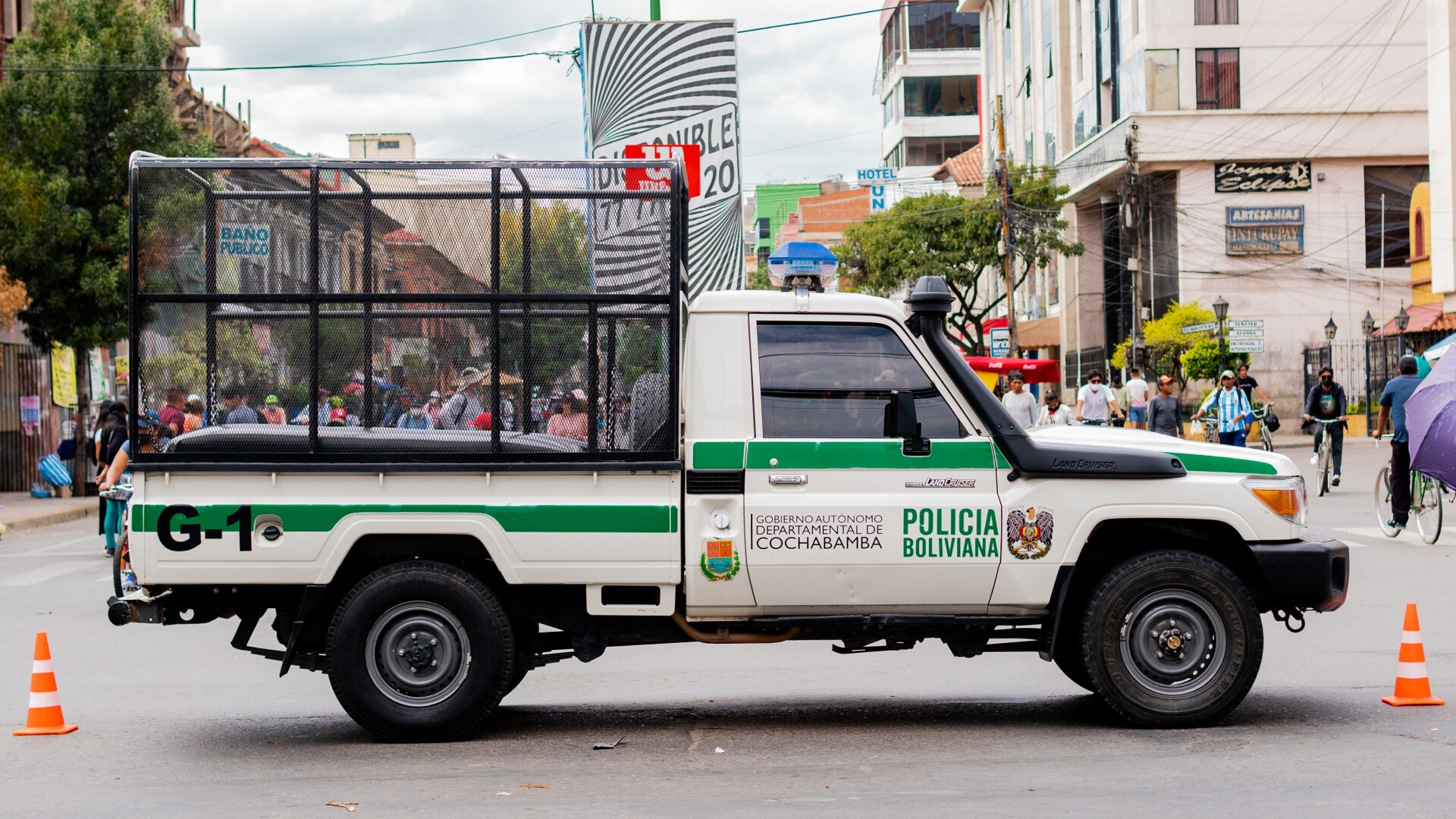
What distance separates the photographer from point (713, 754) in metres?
6.87

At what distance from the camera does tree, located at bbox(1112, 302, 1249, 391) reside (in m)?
41.0

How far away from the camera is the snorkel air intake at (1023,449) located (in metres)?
7.05

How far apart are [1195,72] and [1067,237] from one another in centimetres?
990

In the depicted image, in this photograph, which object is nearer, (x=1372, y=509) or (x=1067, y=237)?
(x=1372, y=509)

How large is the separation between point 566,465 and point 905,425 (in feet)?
5.25

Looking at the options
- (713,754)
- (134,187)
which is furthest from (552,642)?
(134,187)

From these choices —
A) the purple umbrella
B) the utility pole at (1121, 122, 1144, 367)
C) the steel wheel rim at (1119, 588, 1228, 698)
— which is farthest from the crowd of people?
the utility pole at (1121, 122, 1144, 367)

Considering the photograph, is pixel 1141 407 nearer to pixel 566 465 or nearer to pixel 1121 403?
pixel 1121 403

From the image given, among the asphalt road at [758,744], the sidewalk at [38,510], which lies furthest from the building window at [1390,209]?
the asphalt road at [758,744]

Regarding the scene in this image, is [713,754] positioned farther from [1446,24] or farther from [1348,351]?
[1348,351]

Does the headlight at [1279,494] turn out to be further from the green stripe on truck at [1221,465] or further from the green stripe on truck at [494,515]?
the green stripe on truck at [494,515]

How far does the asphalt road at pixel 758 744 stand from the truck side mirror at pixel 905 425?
140cm

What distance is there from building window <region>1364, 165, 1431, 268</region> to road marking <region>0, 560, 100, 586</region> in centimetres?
3992

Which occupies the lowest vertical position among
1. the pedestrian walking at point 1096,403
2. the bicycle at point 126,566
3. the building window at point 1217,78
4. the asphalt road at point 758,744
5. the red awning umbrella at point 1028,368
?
the asphalt road at point 758,744
